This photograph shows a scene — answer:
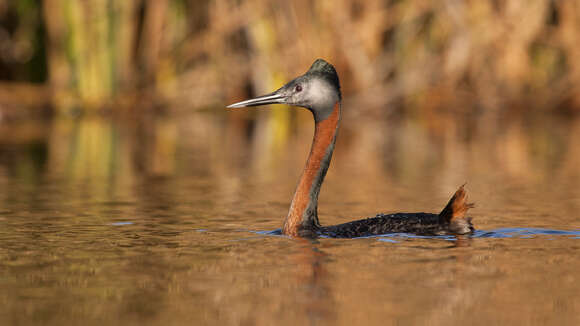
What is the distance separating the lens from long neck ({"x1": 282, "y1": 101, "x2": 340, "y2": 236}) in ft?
24.1

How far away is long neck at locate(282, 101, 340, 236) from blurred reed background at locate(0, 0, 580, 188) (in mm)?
11956

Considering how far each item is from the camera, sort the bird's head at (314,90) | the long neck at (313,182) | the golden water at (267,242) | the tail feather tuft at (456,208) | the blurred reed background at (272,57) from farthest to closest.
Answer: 1. the blurred reed background at (272,57)
2. the bird's head at (314,90)
3. the long neck at (313,182)
4. the tail feather tuft at (456,208)
5. the golden water at (267,242)

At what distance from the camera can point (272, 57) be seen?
21.8 metres

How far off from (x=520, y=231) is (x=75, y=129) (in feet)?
40.6

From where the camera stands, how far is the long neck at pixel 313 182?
7.35 metres

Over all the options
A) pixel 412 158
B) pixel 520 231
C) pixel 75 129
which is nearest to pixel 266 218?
pixel 520 231

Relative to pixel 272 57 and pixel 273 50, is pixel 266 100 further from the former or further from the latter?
pixel 273 50

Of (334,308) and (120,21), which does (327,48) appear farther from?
(334,308)

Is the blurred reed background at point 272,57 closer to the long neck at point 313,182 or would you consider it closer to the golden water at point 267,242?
the golden water at point 267,242

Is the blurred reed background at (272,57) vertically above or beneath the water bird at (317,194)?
above

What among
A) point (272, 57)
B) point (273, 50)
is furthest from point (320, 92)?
point (273, 50)

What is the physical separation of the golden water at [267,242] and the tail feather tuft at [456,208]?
0.18 meters

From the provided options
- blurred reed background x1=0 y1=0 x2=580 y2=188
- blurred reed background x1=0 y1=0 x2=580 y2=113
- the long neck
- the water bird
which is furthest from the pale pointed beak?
blurred reed background x1=0 y1=0 x2=580 y2=113

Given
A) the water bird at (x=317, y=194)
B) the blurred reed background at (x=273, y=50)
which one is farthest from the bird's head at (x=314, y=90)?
the blurred reed background at (x=273, y=50)
